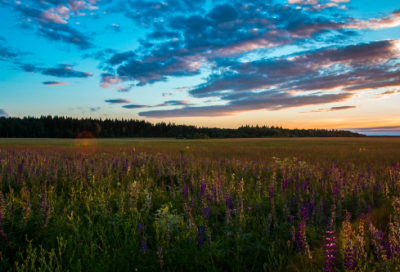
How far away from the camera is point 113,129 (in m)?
130

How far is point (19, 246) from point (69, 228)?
691 millimetres

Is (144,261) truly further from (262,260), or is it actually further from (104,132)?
(104,132)

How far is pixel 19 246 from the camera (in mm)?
3305

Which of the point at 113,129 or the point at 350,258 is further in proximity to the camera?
the point at 113,129

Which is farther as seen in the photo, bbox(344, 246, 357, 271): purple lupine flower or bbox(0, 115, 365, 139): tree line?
bbox(0, 115, 365, 139): tree line

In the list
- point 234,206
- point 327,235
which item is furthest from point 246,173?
point 327,235

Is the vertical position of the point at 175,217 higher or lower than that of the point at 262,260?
higher

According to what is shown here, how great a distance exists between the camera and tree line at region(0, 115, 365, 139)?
98.9 metres

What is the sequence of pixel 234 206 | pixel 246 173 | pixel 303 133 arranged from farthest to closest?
pixel 303 133 → pixel 246 173 → pixel 234 206

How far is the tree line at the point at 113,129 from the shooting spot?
98.9 meters

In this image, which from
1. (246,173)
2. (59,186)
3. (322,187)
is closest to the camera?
(322,187)

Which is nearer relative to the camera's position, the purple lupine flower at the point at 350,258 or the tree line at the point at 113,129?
the purple lupine flower at the point at 350,258

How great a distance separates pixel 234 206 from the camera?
4699 millimetres

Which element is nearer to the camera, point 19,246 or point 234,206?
point 19,246
